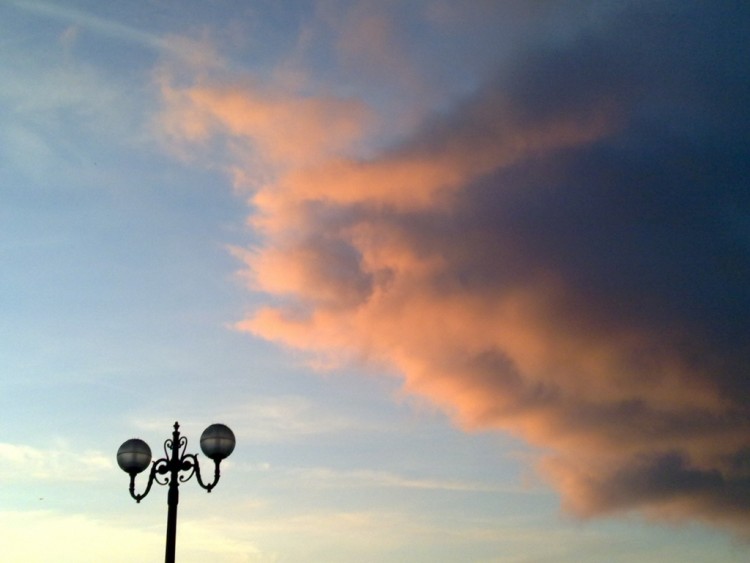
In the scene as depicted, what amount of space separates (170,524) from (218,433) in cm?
191

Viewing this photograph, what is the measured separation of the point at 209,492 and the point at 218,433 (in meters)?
1.18

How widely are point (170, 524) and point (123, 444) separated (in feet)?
6.63

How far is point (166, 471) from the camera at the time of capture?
19.3 m

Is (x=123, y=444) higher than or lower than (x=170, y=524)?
higher

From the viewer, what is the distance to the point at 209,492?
62.7 feet

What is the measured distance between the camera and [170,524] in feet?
59.7

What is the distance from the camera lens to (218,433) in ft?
62.4

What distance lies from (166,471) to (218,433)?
4.39ft

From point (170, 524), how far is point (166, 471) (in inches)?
53.1

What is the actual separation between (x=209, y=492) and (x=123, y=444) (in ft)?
6.34

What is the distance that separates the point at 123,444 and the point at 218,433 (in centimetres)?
192

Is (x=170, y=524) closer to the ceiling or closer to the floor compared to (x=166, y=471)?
closer to the floor

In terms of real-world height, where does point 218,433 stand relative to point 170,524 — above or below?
above
